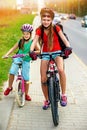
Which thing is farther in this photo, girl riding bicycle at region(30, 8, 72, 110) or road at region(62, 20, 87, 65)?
road at region(62, 20, 87, 65)

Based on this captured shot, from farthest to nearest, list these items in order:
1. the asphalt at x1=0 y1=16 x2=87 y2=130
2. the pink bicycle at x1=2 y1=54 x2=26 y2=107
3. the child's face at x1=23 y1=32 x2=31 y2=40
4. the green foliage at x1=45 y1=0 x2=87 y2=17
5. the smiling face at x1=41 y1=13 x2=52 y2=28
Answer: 1. the green foliage at x1=45 y1=0 x2=87 y2=17
2. the pink bicycle at x1=2 y1=54 x2=26 y2=107
3. the child's face at x1=23 y1=32 x2=31 y2=40
4. the smiling face at x1=41 y1=13 x2=52 y2=28
5. the asphalt at x1=0 y1=16 x2=87 y2=130

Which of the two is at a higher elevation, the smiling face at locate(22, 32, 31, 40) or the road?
the smiling face at locate(22, 32, 31, 40)

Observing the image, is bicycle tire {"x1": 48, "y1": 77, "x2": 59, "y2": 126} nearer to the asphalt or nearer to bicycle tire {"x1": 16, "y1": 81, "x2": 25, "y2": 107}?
the asphalt

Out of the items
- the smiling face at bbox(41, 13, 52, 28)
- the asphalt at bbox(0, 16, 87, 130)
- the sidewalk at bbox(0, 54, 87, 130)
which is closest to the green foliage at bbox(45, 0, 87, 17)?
the sidewalk at bbox(0, 54, 87, 130)

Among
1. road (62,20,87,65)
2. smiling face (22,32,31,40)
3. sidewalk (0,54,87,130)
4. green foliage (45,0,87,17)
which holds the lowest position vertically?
green foliage (45,0,87,17)

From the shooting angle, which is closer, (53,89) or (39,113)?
(53,89)

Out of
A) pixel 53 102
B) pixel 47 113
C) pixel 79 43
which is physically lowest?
pixel 79 43

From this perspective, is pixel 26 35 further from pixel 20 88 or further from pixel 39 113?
pixel 39 113

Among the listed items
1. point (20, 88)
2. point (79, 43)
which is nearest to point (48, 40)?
point (20, 88)

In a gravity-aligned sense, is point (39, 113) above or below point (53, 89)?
below

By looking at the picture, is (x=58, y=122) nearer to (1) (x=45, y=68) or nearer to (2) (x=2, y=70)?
(1) (x=45, y=68)

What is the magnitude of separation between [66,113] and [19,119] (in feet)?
2.82

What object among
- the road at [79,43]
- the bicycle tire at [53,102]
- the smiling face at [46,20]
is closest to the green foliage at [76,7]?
the road at [79,43]

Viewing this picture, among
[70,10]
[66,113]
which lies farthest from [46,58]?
[70,10]
